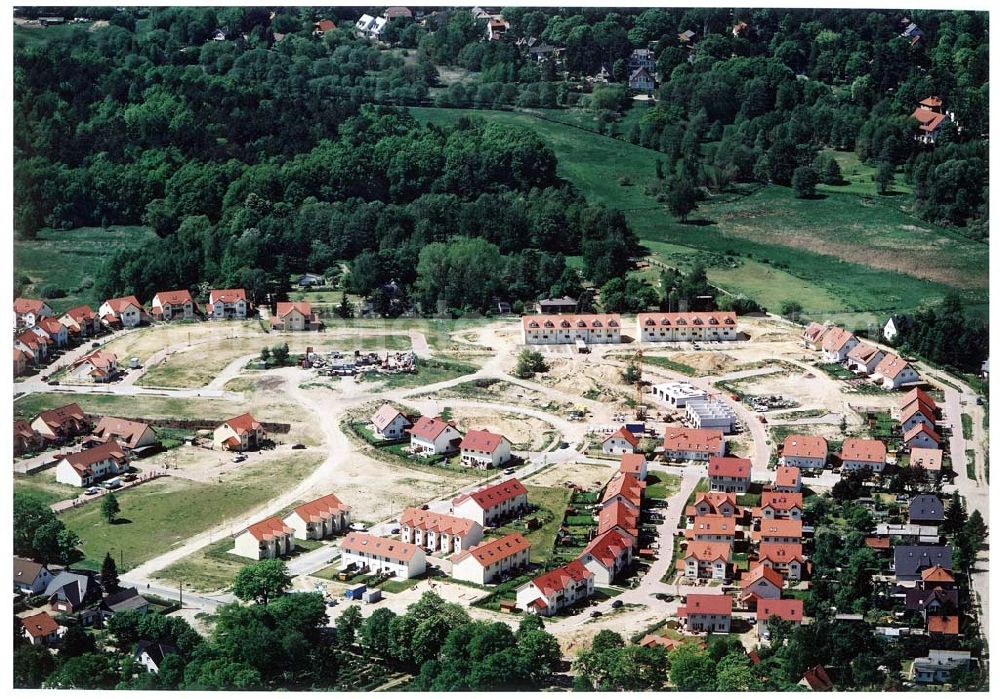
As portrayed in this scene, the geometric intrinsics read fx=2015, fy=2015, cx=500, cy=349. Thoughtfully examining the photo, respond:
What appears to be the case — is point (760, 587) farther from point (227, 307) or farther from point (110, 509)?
point (227, 307)

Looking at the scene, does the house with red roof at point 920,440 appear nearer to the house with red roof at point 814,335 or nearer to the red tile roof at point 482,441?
the house with red roof at point 814,335

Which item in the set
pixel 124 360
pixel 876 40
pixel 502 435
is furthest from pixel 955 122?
pixel 124 360

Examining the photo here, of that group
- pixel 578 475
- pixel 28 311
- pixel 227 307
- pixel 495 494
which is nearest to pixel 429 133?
pixel 227 307

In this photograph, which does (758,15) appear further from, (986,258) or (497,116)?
(986,258)

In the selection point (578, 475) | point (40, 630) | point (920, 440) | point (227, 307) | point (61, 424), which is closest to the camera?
point (40, 630)

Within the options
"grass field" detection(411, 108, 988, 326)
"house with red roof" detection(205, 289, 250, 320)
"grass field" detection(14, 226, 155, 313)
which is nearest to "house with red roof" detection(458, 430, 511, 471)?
"house with red roof" detection(205, 289, 250, 320)

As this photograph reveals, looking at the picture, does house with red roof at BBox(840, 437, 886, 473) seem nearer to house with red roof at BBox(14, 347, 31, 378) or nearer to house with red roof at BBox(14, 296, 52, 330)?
house with red roof at BBox(14, 347, 31, 378)

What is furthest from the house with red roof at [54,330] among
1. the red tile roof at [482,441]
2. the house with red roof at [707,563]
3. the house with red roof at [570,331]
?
the house with red roof at [707,563]
